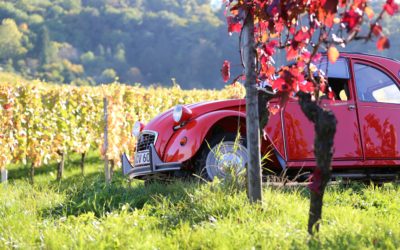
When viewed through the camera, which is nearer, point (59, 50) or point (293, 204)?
point (293, 204)

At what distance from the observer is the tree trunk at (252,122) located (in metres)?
4.65

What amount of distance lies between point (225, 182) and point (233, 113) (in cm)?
110

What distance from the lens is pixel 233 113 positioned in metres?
6.18

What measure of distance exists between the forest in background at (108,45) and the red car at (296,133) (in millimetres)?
58116

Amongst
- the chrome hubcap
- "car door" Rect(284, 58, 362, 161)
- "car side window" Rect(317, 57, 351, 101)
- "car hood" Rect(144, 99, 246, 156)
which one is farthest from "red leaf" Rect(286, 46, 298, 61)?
"car side window" Rect(317, 57, 351, 101)

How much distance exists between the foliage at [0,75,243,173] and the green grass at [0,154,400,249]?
5576 mm

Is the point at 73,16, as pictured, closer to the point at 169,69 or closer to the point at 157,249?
the point at 169,69

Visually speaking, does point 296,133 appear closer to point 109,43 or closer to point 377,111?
point 377,111

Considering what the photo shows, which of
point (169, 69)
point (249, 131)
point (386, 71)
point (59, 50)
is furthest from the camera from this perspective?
point (59, 50)

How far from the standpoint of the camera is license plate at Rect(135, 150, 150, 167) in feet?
21.2

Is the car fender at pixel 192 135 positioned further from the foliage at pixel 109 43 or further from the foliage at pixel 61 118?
the foliage at pixel 109 43

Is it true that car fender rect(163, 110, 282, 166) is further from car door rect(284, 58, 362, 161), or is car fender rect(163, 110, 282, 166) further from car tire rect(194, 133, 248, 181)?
car door rect(284, 58, 362, 161)

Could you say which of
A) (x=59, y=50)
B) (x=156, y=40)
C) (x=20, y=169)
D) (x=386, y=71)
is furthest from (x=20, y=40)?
(x=386, y=71)

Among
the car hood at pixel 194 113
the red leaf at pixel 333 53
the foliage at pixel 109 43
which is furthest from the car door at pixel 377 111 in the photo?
the foliage at pixel 109 43
